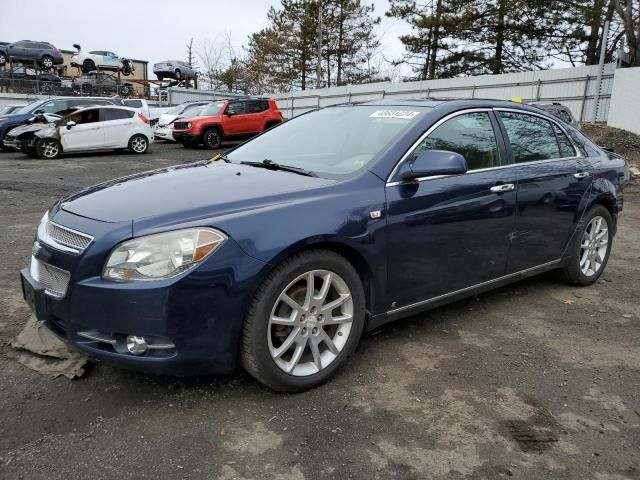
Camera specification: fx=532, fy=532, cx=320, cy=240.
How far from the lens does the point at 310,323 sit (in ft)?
9.41

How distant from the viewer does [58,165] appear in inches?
548

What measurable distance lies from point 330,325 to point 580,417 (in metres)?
1.38

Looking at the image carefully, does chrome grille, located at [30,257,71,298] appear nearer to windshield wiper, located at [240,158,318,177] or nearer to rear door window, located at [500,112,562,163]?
windshield wiper, located at [240,158,318,177]

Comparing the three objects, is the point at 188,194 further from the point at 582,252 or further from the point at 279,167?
the point at 582,252

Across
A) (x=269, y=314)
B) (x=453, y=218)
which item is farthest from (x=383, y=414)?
(x=453, y=218)

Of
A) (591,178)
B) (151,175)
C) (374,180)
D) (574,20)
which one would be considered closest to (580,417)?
(374,180)

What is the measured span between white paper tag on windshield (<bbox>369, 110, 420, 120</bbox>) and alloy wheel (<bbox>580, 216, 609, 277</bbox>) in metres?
2.15

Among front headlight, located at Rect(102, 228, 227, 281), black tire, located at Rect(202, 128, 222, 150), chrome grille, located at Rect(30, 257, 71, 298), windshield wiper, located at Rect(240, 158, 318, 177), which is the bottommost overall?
black tire, located at Rect(202, 128, 222, 150)

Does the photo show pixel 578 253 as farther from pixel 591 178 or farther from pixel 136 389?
pixel 136 389

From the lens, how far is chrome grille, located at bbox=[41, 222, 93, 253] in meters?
2.56

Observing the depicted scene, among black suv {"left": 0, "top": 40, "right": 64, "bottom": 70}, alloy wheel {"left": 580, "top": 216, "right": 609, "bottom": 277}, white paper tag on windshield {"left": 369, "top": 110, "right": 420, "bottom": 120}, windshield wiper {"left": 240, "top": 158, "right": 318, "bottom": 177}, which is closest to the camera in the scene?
windshield wiper {"left": 240, "top": 158, "right": 318, "bottom": 177}

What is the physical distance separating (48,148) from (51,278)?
14.2 m

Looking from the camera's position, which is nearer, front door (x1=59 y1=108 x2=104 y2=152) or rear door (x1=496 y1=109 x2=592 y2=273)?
rear door (x1=496 y1=109 x2=592 y2=273)

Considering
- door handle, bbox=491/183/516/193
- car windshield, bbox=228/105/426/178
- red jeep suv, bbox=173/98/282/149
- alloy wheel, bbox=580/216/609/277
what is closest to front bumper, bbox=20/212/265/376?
car windshield, bbox=228/105/426/178
